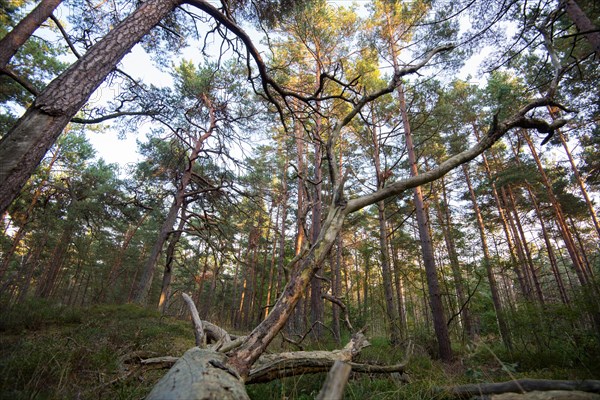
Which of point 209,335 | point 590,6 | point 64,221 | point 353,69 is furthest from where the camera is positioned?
point 64,221

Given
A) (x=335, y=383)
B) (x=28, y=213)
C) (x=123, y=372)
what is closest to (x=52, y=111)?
(x=123, y=372)

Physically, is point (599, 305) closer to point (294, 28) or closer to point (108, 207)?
point (294, 28)

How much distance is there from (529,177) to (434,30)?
9.97 meters

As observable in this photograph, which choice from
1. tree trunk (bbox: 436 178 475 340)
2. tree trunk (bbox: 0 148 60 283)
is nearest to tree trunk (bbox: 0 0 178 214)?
tree trunk (bbox: 436 178 475 340)

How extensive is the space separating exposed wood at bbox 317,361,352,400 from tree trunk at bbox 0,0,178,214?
2.85m

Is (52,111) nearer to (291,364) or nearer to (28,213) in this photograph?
(291,364)

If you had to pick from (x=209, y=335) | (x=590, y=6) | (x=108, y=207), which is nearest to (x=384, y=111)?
(x=590, y=6)

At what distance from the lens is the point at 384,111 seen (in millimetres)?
10930

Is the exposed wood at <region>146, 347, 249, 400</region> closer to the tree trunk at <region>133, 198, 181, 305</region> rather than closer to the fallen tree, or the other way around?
the fallen tree

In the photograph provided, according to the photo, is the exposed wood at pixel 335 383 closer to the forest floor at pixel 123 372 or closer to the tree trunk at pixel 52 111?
the forest floor at pixel 123 372

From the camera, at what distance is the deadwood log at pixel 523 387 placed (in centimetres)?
196

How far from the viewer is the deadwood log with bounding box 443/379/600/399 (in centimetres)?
196

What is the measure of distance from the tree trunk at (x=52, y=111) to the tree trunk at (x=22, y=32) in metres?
1.03

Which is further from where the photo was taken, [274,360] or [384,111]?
[384,111]
